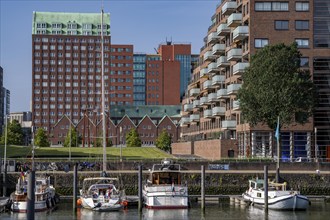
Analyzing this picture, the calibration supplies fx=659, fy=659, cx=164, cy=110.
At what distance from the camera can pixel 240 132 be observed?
115 meters

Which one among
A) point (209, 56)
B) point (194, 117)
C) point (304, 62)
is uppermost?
point (209, 56)

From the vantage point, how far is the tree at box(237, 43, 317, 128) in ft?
299

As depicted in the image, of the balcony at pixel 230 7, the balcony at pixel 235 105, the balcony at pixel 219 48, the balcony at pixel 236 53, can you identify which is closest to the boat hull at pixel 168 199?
the balcony at pixel 235 105

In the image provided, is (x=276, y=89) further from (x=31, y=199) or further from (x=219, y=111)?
(x=31, y=199)

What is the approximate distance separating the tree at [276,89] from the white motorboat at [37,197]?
35562 millimetres

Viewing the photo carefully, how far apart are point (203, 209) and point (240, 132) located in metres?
53.7

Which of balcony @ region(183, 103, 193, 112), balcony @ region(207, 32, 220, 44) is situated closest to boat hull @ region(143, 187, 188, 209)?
balcony @ region(207, 32, 220, 44)

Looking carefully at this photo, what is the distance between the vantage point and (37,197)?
62.0 m

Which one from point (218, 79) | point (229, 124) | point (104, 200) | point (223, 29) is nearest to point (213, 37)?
point (223, 29)

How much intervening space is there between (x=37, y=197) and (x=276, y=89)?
4199cm

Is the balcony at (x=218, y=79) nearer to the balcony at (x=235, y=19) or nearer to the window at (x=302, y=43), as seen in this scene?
the balcony at (x=235, y=19)

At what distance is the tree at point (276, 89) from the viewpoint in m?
91.2

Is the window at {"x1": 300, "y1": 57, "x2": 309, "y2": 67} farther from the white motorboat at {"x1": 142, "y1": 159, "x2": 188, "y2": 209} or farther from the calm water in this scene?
the white motorboat at {"x1": 142, "y1": 159, "x2": 188, "y2": 209}

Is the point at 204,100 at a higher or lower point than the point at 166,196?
higher
